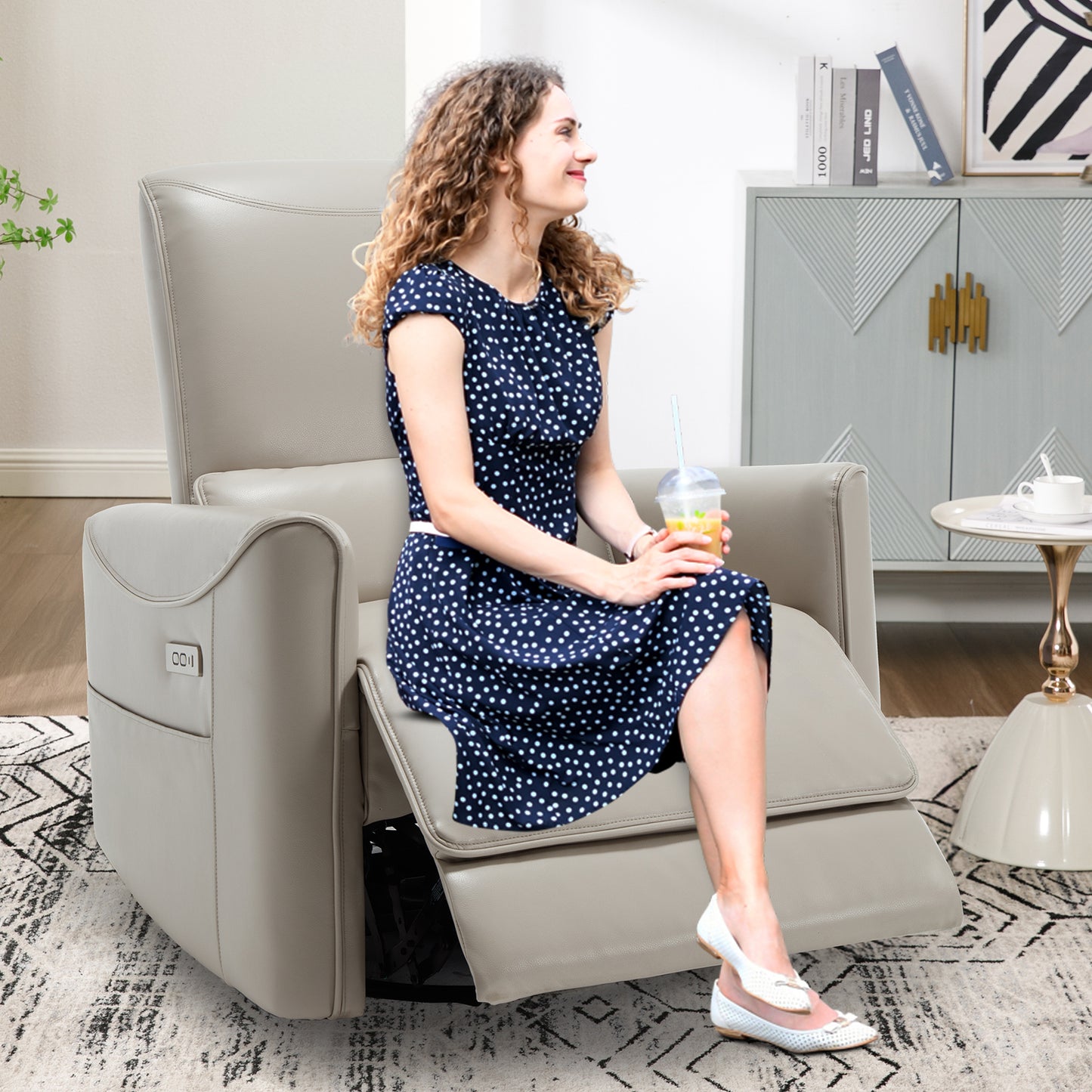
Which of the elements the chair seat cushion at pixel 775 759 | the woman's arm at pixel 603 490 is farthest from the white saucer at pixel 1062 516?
the woman's arm at pixel 603 490

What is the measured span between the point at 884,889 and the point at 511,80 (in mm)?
1055

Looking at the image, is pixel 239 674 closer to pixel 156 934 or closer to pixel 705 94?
pixel 156 934

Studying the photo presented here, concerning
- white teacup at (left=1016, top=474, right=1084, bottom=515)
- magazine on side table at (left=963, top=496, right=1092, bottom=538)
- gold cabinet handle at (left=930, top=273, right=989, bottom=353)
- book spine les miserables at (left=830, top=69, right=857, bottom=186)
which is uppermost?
book spine les miserables at (left=830, top=69, right=857, bottom=186)

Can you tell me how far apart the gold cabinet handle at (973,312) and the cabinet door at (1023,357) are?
19 millimetres

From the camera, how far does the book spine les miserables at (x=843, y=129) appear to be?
297 centimetres

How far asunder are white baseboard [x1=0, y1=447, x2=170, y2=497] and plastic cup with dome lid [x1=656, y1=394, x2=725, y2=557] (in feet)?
10.9

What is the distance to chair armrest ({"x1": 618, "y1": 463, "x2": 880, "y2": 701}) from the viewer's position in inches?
70.8

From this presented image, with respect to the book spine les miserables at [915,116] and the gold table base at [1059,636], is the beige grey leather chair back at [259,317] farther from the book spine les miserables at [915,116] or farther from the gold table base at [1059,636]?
Answer: the book spine les miserables at [915,116]

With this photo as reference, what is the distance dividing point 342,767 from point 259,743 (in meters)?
0.10

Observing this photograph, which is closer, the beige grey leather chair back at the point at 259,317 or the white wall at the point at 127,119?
the beige grey leather chair back at the point at 259,317

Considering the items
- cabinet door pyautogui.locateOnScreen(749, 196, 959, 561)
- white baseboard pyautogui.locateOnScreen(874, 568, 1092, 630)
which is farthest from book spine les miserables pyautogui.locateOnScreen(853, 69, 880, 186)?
white baseboard pyautogui.locateOnScreen(874, 568, 1092, 630)

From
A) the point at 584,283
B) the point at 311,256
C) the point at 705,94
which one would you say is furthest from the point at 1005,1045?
the point at 705,94

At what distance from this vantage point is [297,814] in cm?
146

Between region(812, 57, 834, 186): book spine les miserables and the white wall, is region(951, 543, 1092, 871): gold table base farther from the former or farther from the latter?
the white wall
